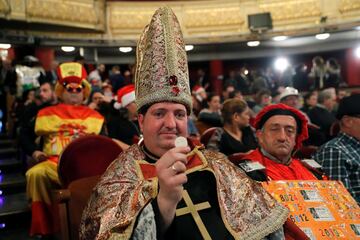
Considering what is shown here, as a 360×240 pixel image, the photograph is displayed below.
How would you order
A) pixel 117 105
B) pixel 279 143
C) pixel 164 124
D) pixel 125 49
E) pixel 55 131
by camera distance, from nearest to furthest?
pixel 164 124
pixel 279 143
pixel 55 131
pixel 117 105
pixel 125 49

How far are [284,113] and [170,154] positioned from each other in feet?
5.37

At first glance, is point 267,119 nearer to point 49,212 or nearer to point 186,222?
point 186,222

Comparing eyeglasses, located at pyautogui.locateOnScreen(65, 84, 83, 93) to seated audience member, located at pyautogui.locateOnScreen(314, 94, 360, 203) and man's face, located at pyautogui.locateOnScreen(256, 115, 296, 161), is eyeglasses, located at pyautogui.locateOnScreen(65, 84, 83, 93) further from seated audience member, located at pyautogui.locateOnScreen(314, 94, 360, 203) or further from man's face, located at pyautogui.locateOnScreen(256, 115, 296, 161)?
seated audience member, located at pyautogui.locateOnScreen(314, 94, 360, 203)

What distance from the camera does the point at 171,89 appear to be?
180cm

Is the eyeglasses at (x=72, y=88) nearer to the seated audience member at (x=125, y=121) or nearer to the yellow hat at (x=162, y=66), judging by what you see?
the seated audience member at (x=125, y=121)

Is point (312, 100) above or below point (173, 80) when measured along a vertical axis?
below

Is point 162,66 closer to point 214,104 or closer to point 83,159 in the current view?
point 83,159

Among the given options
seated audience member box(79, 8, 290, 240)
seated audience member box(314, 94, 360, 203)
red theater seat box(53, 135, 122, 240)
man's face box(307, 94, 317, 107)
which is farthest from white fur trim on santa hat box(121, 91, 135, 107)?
man's face box(307, 94, 317, 107)

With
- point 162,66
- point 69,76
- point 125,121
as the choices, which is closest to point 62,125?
point 69,76

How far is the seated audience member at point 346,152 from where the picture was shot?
293 cm

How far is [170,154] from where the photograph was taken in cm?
135

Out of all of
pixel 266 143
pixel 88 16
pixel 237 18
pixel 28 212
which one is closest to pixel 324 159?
pixel 266 143

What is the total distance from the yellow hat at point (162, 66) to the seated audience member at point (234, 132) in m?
2.42

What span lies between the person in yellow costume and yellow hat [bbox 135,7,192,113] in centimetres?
194
